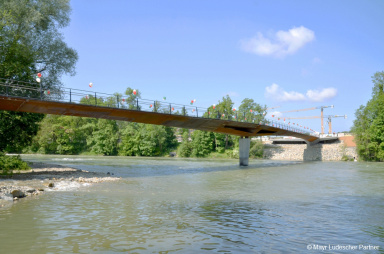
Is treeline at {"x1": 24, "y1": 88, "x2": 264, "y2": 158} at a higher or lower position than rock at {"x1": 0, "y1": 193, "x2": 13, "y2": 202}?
higher

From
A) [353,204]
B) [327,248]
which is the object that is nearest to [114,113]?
[353,204]

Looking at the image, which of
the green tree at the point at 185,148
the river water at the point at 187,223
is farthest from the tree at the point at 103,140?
the river water at the point at 187,223

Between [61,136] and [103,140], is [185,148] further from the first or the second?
[61,136]

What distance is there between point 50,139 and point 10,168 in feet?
286

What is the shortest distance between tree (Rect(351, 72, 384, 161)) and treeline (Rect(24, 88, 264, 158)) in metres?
31.1

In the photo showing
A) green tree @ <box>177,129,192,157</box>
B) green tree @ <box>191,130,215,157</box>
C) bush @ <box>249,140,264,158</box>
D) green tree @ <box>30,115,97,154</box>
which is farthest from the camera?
green tree @ <box>30,115,97,154</box>

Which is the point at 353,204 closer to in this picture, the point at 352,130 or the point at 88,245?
the point at 88,245

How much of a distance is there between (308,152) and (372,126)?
67.1 feet

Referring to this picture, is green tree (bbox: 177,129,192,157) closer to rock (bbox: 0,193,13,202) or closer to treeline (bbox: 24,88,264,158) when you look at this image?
treeline (bbox: 24,88,264,158)

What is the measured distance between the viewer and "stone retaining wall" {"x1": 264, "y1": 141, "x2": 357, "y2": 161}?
3504 inches

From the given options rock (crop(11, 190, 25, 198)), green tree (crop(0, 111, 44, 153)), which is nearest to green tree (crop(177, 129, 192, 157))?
green tree (crop(0, 111, 44, 153))

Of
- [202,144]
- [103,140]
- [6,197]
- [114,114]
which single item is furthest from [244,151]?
[103,140]

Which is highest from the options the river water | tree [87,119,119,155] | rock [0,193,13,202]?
tree [87,119,119,155]

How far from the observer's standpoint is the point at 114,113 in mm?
36000
